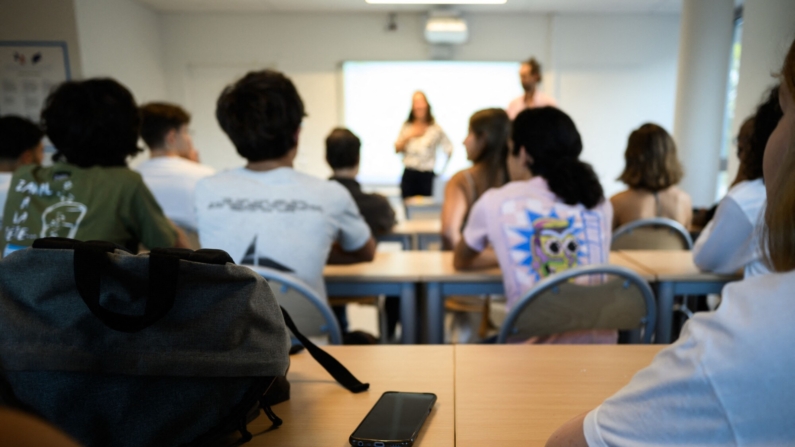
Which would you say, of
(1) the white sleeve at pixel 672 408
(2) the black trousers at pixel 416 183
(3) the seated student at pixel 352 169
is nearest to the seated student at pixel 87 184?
(3) the seated student at pixel 352 169

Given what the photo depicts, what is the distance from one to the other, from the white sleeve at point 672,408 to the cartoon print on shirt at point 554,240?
37.7 inches

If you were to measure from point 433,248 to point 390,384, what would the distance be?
2.05m

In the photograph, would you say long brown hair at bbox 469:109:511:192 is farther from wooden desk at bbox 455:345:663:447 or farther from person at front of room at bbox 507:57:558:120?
person at front of room at bbox 507:57:558:120

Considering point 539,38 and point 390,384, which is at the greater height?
point 539,38

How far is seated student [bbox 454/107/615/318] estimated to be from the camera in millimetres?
1468

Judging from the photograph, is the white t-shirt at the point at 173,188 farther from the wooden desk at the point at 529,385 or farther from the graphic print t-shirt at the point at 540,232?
the wooden desk at the point at 529,385

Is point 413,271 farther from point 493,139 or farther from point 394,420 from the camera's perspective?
point 394,420

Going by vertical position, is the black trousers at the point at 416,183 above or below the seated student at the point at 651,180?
below

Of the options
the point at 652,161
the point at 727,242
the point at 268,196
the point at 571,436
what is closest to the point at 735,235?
the point at 727,242

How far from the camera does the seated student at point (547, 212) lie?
4.82ft

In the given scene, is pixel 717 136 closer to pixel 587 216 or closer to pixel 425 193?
pixel 425 193

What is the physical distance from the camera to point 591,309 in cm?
134

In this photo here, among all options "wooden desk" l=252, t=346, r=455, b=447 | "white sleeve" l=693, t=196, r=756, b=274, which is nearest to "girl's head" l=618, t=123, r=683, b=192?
"white sleeve" l=693, t=196, r=756, b=274

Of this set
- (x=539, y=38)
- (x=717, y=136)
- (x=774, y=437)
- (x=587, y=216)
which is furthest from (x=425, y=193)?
(x=774, y=437)
